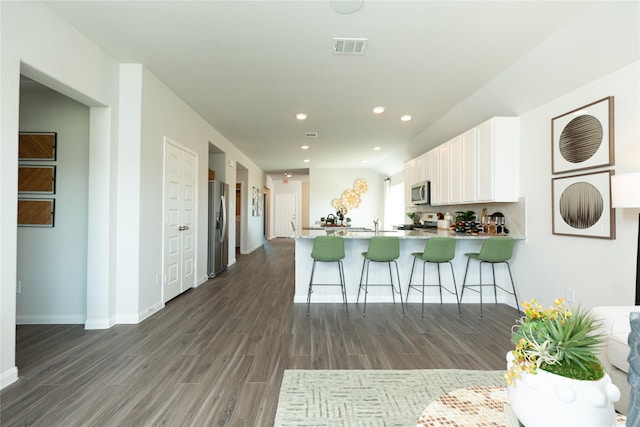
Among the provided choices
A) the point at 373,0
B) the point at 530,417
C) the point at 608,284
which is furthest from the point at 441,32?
the point at 530,417

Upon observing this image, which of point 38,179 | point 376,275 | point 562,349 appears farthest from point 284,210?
point 562,349

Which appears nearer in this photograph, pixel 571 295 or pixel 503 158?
pixel 571 295

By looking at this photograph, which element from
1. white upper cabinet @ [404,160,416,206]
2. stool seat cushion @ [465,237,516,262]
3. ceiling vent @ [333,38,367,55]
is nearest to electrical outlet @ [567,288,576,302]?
stool seat cushion @ [465,237,516,262]

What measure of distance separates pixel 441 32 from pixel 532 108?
5.39 ft

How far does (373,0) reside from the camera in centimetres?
234

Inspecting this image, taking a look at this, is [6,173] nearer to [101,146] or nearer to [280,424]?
[101,146]

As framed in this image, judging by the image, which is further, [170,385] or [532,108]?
[532,108]

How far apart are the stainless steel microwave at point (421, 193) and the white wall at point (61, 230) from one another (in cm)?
538

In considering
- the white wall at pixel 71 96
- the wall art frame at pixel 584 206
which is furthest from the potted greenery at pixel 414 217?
the white wall at pixel 71 96

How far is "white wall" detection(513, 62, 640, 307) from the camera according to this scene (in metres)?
2.47

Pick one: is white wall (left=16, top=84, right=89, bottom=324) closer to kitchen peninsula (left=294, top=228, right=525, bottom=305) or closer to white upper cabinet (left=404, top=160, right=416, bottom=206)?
kitchen peninsula (left=294, top=228, right=525, bottom=305)

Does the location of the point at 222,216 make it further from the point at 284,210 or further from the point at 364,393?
the point at 284,210

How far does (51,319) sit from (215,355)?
7.15 feet

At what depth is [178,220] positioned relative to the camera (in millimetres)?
4430
